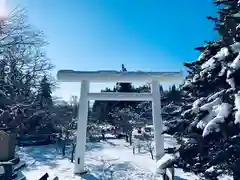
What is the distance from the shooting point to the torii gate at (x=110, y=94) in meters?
8.26

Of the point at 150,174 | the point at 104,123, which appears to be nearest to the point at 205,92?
the point at 150,174

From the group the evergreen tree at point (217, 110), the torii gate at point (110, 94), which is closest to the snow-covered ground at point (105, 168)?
the torii gate at point (110, 94)

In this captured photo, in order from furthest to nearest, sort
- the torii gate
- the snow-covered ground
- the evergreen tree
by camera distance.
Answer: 1. the torii gate
2. the snow-covered ground
3. the evergreen tree

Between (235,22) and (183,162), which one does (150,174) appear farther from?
(235,22)

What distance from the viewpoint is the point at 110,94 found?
349 inches

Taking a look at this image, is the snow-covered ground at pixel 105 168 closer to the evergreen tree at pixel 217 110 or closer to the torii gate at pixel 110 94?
the torii gate at pixel 110 94

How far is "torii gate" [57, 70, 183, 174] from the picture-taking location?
27.1ft

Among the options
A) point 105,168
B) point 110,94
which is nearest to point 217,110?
point 110,94

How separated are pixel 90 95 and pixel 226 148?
623cm

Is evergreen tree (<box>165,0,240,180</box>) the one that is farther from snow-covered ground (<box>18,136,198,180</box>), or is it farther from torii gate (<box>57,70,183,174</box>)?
torii gate (<box>57,70,183,174</box>)

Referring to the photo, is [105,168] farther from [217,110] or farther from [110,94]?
[217,110]

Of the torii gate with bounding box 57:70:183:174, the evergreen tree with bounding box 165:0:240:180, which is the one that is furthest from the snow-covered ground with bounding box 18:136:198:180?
the evergreen tree with bounding box 165:0:240:180

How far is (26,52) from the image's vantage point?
1078cm

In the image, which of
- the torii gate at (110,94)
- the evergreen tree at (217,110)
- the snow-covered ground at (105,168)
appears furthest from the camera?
the torii gate at (110,94)
